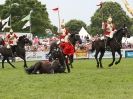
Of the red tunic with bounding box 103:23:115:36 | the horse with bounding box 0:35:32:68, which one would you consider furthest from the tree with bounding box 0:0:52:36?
the red tunic with bounding box 103:23:115:36

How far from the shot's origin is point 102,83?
17.8m

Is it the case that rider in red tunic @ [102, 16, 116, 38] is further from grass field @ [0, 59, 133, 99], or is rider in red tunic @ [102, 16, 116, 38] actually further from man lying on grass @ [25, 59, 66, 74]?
grass field @ [0, 59, 133, 99]

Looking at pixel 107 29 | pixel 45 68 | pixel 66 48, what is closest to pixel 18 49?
pixel 107 29

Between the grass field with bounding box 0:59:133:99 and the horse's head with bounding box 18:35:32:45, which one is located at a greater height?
the horse's head with bounding box 18:35:32:45

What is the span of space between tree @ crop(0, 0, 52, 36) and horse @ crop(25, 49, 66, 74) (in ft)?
232

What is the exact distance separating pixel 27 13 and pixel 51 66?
79.2 meters

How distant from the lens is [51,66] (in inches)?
915

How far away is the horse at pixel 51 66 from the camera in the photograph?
22.7 meters

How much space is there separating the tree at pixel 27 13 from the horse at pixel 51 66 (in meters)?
70.6

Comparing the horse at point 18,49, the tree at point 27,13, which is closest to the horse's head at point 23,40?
the horse at point 18,49

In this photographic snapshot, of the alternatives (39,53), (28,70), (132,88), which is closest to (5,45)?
(28,70)

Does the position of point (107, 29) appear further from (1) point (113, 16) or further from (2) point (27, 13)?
(1) point (113, 16)

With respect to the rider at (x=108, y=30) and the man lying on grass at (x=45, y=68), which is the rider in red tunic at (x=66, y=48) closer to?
the man lying on grass at (x=45, y=68)

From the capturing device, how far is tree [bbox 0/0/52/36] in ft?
322
